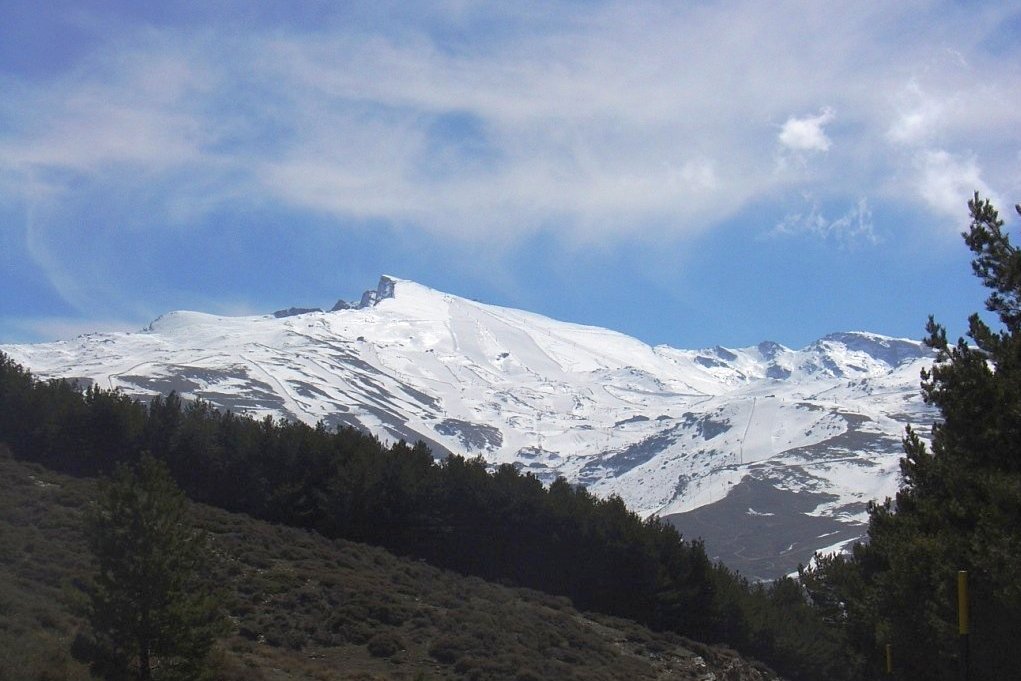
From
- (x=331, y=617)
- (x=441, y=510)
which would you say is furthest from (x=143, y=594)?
(x=441, y=510)

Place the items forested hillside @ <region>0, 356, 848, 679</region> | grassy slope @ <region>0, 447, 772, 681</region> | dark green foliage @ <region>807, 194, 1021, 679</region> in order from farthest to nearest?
forested hillside @ <region>0, 356, 848, 679</region>, grassy slope @ <region>0, 447, 772, 681</region>, dark green foliage @ <region>807, 194, 1021, 679</region>

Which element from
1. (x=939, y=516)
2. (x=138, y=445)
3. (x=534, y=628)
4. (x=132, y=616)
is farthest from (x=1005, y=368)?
(x=138, y=445)

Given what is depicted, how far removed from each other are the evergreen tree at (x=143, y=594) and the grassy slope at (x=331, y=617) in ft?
3.49

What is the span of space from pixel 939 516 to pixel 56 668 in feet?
55.4

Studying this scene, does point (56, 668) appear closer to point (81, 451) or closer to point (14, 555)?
point (14, 555)

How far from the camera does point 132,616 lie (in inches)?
849

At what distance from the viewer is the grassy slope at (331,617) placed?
2718cm

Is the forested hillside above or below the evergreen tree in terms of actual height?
above

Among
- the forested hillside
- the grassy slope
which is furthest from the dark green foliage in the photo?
the forested hillside

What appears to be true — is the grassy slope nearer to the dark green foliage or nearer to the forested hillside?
the forested hillside

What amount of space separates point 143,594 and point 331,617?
1440 cm

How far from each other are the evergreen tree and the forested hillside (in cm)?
3250

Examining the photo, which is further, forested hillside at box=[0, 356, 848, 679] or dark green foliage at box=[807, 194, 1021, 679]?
forested hillside at box=[0, 356, 848, 679]

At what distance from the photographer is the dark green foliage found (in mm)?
14812
